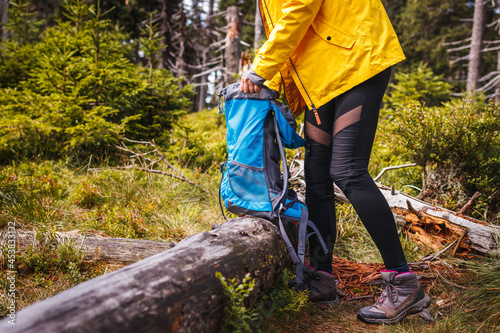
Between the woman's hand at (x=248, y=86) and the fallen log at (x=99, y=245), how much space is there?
4.63ft

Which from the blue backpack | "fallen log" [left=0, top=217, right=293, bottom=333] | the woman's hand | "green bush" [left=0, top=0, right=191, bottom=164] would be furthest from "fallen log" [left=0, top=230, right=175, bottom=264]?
"green bush" [left=0, top=0, right=191, bottom=164]

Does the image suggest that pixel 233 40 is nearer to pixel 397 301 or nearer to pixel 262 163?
pixel 262 163

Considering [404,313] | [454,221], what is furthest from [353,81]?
[454,221]

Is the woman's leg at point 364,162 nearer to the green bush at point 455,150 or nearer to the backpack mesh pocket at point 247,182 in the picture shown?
the backpack mesh pocket at point 247,182

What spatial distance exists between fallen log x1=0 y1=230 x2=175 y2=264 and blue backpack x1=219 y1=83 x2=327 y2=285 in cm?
84

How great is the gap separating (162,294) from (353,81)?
1.57 metres

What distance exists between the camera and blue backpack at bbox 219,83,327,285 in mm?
2168

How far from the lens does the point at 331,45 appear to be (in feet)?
6.60

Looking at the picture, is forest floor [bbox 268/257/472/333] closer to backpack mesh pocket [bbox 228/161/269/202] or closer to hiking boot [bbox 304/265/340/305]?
hiking boot [bbox 304/265/340/305]

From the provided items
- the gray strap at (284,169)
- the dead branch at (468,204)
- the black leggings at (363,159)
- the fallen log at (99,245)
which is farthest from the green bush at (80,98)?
the dead branch at (468,204)

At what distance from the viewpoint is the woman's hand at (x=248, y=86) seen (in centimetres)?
212

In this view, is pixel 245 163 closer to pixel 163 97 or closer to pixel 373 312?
Result: pixel 373 312

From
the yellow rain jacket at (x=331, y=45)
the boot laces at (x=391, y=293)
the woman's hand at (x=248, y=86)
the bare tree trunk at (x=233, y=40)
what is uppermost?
the bare tree trunk at (x=233, y=40)

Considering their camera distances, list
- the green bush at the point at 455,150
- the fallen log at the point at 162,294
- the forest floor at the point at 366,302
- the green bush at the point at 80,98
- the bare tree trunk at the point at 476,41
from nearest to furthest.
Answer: the fallen log at the point at 162,294 → the forest floor at the point at 366,302 → the green bush at the point at 455,150 → the green bush at the point at 80,98 → the bare tree trunk at the point at 476,41
